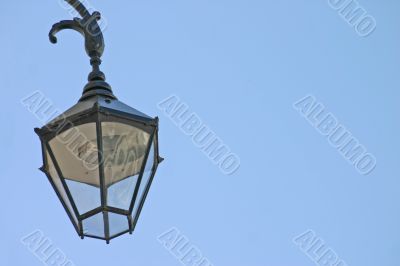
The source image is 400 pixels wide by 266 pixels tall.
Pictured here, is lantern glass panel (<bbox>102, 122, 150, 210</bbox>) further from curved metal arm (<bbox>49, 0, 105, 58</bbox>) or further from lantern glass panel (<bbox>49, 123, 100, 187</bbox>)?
curved metal arm (<bbox>49, 0, 105, 58</bbox>)

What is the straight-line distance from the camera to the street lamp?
12.9ft

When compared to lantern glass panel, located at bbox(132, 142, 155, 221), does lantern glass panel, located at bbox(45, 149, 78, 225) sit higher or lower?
lower

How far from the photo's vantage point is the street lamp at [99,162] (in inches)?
155

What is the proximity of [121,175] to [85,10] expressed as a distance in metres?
1.62

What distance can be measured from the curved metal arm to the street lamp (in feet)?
2.59

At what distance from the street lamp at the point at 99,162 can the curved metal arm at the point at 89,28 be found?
0.79 meters

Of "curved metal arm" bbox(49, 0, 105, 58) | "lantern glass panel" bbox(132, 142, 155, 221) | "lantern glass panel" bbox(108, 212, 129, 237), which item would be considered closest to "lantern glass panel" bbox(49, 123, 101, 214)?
"lantern glass panel" bbox(108, 212, 129, 237)

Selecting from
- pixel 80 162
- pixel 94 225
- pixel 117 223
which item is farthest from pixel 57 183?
pixel 117 223

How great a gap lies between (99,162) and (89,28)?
144 cm

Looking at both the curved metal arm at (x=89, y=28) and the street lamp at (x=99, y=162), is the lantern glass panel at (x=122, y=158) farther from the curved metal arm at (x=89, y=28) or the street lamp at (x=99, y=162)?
the curved metal arm at (x=89, y=28)

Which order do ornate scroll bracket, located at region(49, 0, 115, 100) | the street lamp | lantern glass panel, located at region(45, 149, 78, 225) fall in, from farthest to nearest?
ornate scroll bracket, located at region(49, 0, 115, 100) < lantern glass panel, located at region(45, 149, 78, 225) < the street lamp

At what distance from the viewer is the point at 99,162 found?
3.88 meters

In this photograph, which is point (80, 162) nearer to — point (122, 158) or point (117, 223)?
point (122, 158)

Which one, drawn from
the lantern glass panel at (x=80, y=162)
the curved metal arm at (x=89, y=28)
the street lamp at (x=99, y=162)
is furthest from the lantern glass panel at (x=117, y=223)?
A: the curved metal arm at (x=89, y=28)
